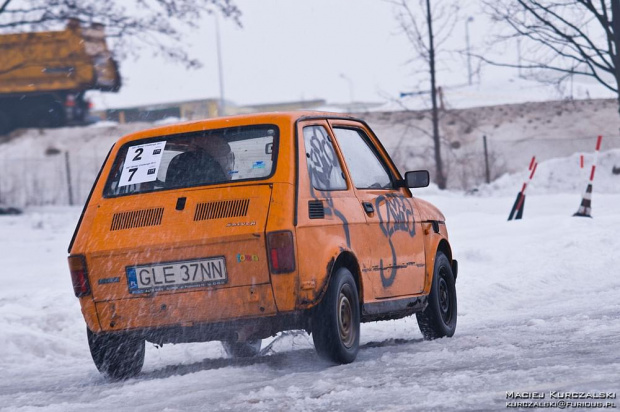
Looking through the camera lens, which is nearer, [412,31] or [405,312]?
[405,312]

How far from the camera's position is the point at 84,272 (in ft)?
21.3

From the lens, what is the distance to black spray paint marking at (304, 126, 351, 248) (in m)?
6.48

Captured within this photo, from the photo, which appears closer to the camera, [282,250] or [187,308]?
[282,250]

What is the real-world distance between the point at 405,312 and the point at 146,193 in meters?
2.13

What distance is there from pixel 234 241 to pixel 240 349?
2155mm

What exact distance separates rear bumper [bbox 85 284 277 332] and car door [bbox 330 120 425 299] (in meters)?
0.98

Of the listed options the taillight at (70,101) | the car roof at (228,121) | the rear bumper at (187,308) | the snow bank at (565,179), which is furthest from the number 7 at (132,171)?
the taillight at (70,101)

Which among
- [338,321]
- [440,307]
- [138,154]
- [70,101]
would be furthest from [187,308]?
[70,101]

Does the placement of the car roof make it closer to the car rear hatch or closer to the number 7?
the number 7

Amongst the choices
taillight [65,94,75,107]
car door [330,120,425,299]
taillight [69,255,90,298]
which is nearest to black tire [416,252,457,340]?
car door [330,120,425,299]

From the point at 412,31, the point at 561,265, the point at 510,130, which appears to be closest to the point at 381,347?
the point at 561,265

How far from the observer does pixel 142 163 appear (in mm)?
6867

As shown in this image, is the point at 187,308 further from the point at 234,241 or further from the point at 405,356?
the point at 405,356

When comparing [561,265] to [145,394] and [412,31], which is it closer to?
[145,394]
